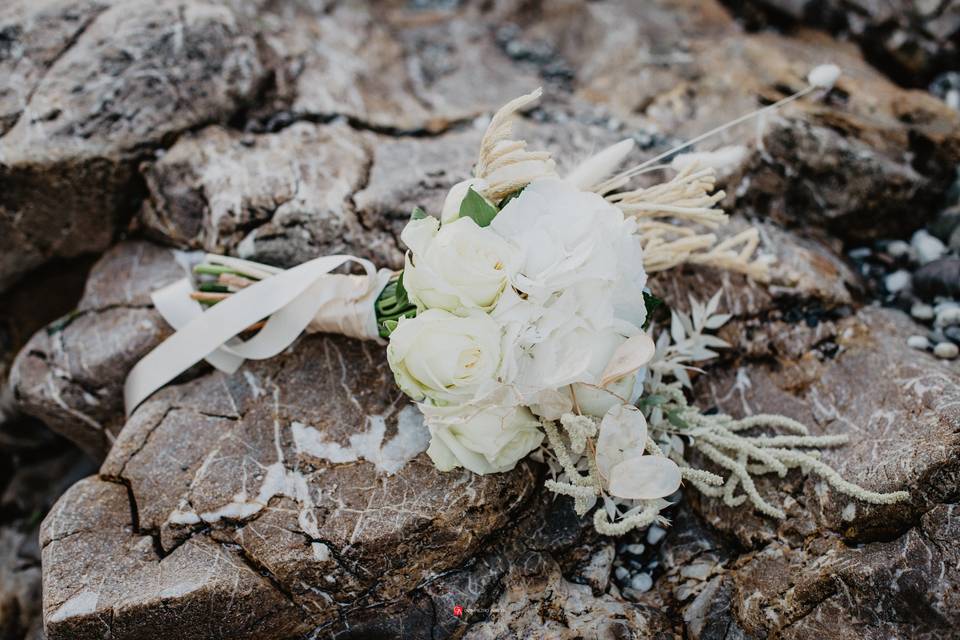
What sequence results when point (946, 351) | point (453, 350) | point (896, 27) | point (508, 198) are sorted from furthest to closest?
point (896, 27)
point (946, 351)
point (508, 198)
point (453, 350)

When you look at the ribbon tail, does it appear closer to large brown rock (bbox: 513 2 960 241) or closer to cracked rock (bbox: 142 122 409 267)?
A: cracked rock (bbox: 142 122 409 267)

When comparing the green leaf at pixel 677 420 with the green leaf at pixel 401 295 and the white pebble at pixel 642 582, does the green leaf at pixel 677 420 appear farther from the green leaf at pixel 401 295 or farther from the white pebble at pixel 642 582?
the green leaf at pixel 401 295

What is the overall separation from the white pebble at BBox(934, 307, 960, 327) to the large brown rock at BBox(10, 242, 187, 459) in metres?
3.31

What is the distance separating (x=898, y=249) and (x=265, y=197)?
2982 mm

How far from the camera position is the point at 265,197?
3191 mm

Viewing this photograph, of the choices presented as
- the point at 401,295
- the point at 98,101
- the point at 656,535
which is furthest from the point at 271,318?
the point at 656,535

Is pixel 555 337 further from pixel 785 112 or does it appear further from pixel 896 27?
pixel 896 27

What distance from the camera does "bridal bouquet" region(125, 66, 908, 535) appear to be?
6.99 ft

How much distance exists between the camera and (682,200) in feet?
8.50

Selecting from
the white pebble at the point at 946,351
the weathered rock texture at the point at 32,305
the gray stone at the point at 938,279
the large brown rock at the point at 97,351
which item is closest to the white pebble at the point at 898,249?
the gray stone at the point at 938,279

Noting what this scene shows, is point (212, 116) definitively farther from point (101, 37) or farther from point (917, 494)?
point (917, 494)

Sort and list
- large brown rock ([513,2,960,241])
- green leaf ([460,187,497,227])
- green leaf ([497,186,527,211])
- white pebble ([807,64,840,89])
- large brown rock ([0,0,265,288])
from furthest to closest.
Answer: large brown rock ([513,2,960,241]) → large brown rock ([0,0,265,288]) → white pebble ([807,64,840,89]) → green leaf ([497,186,527,211]) → green leaf ([460,187,497,227])

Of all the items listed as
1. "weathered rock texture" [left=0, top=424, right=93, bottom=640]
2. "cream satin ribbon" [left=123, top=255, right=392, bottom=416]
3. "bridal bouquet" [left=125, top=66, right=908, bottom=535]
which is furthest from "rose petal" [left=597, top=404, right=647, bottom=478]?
"weathered rock texture" [left=0, top=424, right=93, bottom=640]

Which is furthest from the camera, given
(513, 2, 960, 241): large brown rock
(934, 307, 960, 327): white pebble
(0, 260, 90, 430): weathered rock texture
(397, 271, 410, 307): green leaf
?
(0, 260, 90, 430): weathered rock texture
